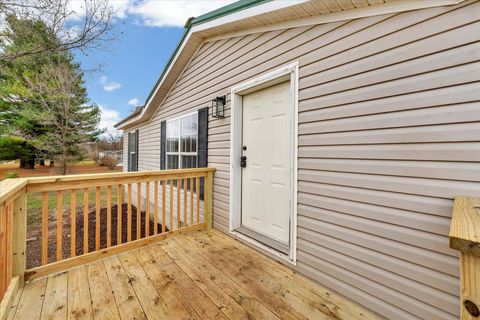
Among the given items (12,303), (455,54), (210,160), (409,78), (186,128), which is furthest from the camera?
(186,128)

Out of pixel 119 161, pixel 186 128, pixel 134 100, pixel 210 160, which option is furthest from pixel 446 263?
pixel 134 100

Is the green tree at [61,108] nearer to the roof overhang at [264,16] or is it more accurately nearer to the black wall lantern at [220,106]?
the roof overhang at [264,16]

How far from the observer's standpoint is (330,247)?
6.17ft

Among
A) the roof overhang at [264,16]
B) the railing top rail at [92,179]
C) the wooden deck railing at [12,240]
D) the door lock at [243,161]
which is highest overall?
the roof overhang at [264,16]

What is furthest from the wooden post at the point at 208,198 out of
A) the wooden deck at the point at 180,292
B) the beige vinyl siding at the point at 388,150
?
the beige vinyl siding at the point at 388,150

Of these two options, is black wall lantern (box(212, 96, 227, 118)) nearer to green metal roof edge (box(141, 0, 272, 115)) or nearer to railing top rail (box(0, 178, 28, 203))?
green metal roof edge (box(141, 0, 272, 115))

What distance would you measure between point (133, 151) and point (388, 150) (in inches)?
300

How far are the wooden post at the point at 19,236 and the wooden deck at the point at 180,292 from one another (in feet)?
0.56

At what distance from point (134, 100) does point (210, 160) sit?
21.8 meters

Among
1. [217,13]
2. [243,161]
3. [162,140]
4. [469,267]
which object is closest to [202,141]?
[243,161]

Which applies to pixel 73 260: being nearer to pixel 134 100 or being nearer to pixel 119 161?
pixel 119 161

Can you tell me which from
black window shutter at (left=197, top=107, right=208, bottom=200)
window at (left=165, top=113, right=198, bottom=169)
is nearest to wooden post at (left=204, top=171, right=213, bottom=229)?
black window shutter at (left=197, top=107, right=208, bottom=200)

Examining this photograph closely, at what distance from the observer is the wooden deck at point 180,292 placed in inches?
61.5

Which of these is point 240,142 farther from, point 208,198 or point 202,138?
point 208,198
